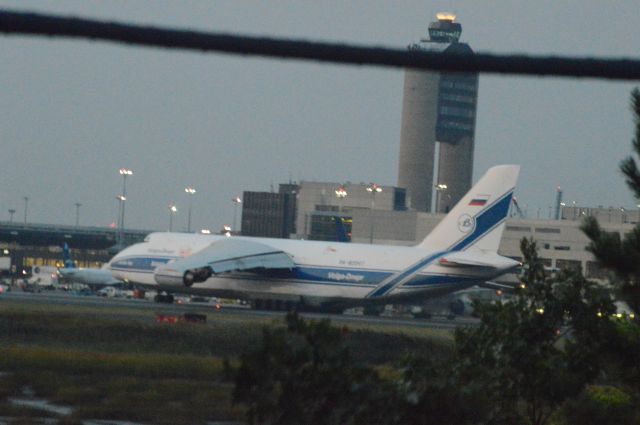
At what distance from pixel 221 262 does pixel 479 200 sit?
12110 millimetres

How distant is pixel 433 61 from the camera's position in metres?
2.22

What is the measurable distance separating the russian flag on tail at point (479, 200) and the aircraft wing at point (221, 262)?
8755 mm

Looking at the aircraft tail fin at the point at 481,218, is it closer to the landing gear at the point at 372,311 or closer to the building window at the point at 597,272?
the landing gear at the point at 372,311

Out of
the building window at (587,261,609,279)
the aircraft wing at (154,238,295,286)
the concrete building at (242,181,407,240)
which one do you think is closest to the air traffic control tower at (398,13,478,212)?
the concrete building at (242,181,407,240)

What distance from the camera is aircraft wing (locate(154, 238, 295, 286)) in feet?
150

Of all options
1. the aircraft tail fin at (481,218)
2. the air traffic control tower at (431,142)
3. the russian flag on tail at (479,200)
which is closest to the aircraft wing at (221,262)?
the aircraft tail fin at (481,218)

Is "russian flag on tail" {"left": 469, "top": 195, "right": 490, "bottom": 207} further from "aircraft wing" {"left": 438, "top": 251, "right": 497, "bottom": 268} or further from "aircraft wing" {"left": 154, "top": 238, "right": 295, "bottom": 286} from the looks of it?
"aircraft wing" {"left": 154, "top": 238, "right": 295, "bottom": 286}

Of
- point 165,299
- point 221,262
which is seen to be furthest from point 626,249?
point 165,299

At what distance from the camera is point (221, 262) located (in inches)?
1831

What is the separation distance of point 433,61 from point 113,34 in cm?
67

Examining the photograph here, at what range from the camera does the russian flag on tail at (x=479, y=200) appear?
158 ft

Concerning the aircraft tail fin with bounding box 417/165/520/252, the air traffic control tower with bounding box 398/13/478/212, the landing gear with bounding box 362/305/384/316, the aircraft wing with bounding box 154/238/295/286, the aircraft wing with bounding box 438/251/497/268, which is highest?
the air traffic control tower with bounding box 398/13/478/212

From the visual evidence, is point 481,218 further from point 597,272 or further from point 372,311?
point 597,272

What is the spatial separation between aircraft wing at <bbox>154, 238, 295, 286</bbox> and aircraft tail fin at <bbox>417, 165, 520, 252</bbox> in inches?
262
